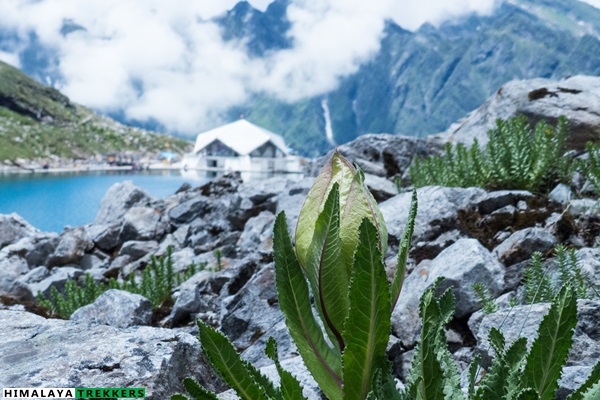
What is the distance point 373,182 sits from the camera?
6.25 meters

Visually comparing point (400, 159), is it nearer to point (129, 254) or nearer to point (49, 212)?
point (129, 254)

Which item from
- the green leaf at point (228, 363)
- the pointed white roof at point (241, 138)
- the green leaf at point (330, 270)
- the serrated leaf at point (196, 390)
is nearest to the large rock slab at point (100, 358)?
the serrated leaf at point (196, 390)

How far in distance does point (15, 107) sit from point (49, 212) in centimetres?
8891

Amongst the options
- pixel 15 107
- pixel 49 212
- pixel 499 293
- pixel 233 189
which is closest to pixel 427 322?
pixel 499 293

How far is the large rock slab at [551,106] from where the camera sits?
5.79 m

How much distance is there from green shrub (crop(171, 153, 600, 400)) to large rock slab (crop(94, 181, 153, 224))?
41.0ft

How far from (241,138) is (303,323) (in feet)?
178

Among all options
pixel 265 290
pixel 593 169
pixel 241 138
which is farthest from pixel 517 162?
pixel 241 138

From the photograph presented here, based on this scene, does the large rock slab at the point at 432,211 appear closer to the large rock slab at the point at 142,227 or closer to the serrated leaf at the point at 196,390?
the serrated leaf at the point at 196,390

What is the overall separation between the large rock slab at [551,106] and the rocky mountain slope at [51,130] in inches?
3069

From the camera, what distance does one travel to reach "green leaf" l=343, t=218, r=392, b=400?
85 centimetres

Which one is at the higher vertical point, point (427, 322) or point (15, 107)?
point (15, 107)

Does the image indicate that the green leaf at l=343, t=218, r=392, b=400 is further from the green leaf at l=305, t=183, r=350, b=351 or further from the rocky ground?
the rocky ground

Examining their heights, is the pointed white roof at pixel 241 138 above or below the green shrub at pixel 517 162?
above
